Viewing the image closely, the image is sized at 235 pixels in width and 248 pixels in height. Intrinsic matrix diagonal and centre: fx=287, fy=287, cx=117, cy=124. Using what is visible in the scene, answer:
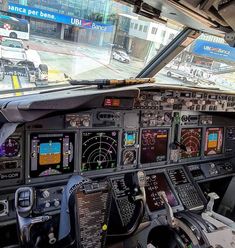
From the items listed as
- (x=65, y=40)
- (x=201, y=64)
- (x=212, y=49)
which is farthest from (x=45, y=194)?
(x=212, y=49)

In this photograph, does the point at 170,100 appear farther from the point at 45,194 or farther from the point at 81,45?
the point at 45,194

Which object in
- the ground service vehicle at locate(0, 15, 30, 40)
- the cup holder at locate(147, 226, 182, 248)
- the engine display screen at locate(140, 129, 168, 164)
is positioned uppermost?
the ground service vehicle at locate(0, 15, 30, 40)

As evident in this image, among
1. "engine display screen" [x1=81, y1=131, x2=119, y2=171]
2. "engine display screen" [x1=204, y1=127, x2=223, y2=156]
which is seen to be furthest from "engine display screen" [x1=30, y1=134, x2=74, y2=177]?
"engine display screen" [x1=204, y1=127, x2=223, y2=156]

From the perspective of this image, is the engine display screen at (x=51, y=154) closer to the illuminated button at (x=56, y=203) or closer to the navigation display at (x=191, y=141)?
the illuminated button at (x=56, y=203)

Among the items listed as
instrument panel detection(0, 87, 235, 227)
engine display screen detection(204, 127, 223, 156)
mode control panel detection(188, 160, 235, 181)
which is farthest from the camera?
engine display screen detection(204, 127, 223, 156)

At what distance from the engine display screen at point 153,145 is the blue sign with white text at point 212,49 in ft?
3.03

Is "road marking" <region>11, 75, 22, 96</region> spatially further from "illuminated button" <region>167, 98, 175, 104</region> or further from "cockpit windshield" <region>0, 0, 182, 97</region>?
"illuminated button" <region>167, 98, 175, 104</region>

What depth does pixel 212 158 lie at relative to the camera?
9.74 ft

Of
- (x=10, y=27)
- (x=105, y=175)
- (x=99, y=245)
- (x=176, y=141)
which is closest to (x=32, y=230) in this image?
(x=99, y=245)

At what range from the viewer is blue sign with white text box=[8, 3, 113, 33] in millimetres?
1723

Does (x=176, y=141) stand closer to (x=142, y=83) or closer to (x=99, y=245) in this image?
(x=142, y=83)

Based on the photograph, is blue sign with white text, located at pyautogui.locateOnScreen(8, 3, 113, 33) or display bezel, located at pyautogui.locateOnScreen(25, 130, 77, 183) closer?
blue sign with white text, located at pyautogui.locateOnScreen(8, 3, 113, 33)

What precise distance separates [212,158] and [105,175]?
1295mm

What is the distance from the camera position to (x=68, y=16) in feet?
6.27
